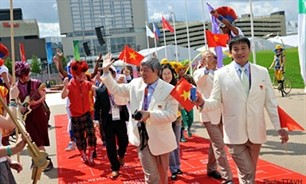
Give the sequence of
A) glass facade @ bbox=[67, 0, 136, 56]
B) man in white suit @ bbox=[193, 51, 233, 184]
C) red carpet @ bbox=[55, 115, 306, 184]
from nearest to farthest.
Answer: man in white suit @ bbox=[193, 51, 233, 184], red carpet @ bbox=[55, 115, 306, 184], glass facade @ bbox=[67, 0, 136, 56]

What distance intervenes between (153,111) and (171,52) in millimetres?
Result: 27706

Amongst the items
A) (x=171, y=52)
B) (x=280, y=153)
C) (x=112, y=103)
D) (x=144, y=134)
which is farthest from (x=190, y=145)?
(x=171, y=52)

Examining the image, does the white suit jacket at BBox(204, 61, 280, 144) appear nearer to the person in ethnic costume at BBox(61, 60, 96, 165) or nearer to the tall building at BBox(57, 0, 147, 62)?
the person in ethnic costume at BBox(61, 60, 96, 165)

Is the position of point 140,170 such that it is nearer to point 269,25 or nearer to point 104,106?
point 104,106

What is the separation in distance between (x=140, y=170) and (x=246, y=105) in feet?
10.5

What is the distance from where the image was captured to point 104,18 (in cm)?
10250

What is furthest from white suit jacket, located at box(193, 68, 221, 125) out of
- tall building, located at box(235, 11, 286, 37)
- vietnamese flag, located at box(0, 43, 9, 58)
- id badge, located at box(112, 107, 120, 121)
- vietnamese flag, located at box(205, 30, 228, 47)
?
tall building, located at box(235, 11, 286, 37)

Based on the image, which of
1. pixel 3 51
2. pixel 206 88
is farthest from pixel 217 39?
pixel 3 51

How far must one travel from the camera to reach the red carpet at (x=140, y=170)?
5.56m

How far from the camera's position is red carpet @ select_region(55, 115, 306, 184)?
5.56 m

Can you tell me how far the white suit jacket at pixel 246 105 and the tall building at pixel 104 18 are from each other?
324 feet

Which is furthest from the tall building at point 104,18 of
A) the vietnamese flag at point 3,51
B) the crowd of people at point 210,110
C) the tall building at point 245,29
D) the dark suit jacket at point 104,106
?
the crowd of people at point 210,110

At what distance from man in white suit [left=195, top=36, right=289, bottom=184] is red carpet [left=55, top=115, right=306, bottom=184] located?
1.60m

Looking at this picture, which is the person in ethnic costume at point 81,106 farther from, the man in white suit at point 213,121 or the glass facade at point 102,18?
the glass facade at point 102,18
